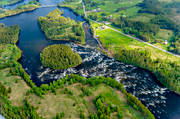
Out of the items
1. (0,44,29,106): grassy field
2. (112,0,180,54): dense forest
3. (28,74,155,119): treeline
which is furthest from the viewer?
(112,0,180,54): dense forest

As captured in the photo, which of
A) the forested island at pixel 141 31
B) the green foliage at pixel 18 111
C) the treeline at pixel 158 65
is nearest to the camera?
the green foliage at pixel 18 111

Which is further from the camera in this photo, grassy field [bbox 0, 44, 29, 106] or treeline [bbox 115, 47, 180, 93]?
treeline [bbox 115, 47, 180, 93]

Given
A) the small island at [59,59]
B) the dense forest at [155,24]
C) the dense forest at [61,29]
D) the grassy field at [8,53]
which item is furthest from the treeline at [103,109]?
the dense forest at [155,24]

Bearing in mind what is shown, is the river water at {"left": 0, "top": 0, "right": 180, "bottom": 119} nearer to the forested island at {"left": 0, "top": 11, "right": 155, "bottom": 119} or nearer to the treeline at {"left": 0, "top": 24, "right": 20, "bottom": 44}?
the treeline at {"left": 0, "top": 24, "right": 20, "bottom": 44}

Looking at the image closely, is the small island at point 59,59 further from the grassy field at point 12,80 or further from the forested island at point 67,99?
the grassy field at point 12,80

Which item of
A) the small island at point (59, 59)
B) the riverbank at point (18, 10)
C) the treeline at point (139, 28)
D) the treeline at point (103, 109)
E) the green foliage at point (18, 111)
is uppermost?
the riverbank at point (18, 10)

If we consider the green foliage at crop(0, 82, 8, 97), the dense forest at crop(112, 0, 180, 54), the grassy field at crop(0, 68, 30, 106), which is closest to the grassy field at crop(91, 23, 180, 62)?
the dense forest at crop(112, 0, 180, 54)

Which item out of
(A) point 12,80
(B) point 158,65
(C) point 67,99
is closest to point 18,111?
(C) point 67,99

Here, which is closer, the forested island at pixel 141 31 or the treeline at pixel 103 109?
the treeline at pixel 103 109
